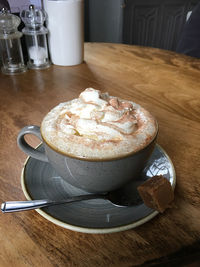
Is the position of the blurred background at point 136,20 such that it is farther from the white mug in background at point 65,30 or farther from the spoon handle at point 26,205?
the spoon handle at point 26,205

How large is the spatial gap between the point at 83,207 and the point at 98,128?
13cm

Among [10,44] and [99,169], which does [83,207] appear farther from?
[10,44]

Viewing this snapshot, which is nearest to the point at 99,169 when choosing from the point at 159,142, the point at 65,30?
the point at 159,142

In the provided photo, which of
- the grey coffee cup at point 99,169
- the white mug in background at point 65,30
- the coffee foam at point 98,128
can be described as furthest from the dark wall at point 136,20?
the grey coffee cup at point 99,169

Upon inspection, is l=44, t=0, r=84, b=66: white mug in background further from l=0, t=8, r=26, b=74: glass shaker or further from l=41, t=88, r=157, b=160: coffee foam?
l=41, t=88, r=157, b=160: coffee foam

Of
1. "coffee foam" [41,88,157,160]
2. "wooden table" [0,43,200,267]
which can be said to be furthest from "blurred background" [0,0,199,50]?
"coffee foam" [41,88,157,160]

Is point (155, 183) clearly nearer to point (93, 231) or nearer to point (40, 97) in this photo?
point (93, 231)

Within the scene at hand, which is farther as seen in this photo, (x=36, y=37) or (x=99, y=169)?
(x=36, y=37)


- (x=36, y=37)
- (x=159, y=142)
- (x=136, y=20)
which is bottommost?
(x=136, y=20)

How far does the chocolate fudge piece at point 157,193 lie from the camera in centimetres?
39

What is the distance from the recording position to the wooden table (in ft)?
1.18

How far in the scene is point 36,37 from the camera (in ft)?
3.50

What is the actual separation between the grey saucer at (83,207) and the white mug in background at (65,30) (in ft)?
2.29

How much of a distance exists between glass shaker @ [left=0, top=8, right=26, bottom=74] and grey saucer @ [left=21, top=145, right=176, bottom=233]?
657mm
